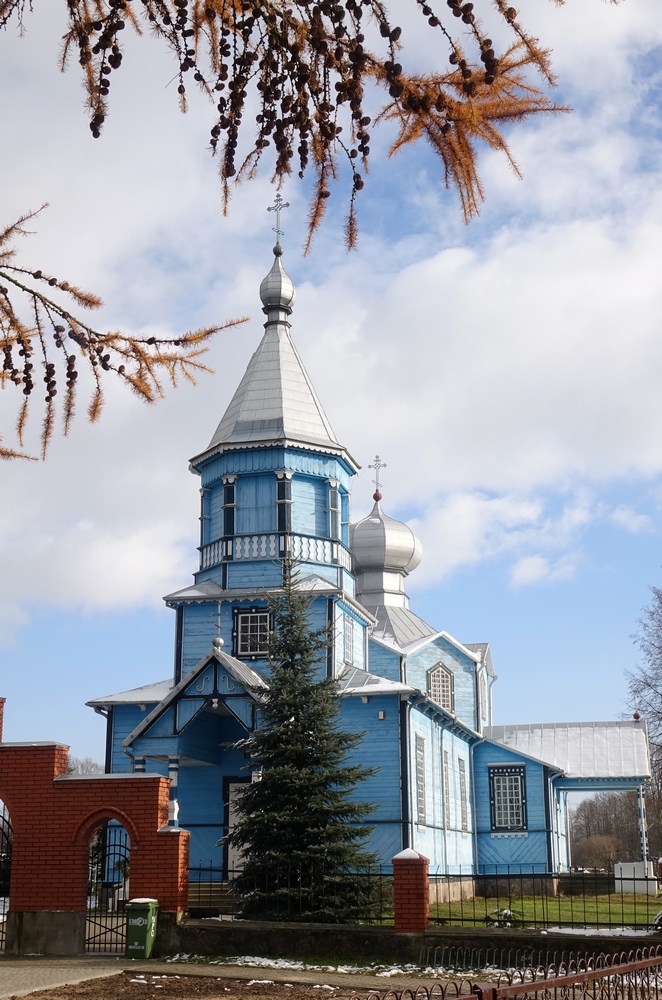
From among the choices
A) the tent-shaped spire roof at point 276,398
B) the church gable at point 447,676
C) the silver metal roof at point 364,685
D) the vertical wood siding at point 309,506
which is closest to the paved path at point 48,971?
the silver metal roof at point 364,685

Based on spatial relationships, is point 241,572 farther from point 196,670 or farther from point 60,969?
point 60,969

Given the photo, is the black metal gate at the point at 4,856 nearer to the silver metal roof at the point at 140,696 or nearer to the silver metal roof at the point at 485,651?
the silver metal roof at the point at 140,696

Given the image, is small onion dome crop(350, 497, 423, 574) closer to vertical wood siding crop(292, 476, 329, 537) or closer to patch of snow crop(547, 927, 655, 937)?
vertical wood siding crop(292, 476, 329, 537)

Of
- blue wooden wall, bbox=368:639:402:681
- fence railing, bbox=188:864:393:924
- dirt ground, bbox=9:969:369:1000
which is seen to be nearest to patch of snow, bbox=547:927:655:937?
fence railing, bbox=188:864:393:924

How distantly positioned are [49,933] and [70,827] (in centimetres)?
124

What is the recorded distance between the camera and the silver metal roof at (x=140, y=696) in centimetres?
2364

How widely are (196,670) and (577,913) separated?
25.9 ft

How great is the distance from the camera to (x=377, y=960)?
39.3ft

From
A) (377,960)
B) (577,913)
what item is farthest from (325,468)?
(377,960)

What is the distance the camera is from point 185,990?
388 inches

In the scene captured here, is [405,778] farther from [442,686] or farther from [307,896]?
[442,686]

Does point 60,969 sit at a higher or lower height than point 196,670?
lower

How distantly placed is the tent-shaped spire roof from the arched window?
905 centimetres

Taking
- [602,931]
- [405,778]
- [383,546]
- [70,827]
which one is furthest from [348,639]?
[602,931]
